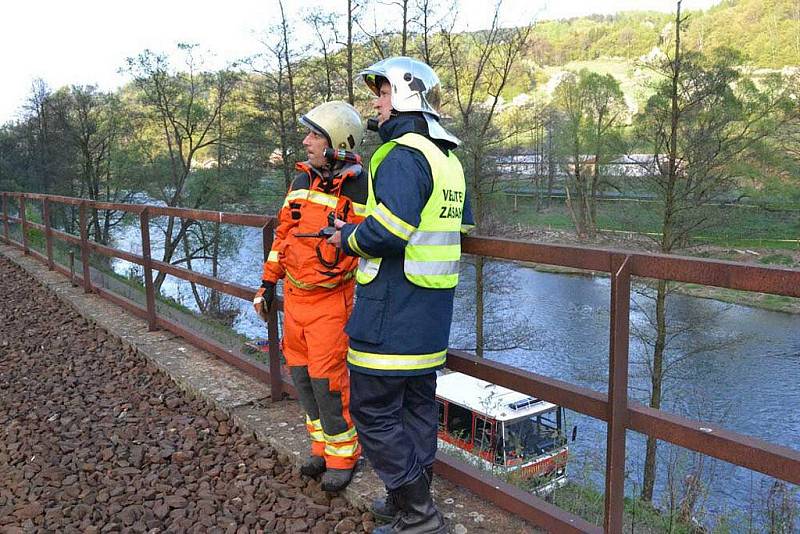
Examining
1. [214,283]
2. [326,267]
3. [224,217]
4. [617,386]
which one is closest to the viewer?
[617,386]

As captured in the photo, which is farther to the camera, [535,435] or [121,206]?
[535,435]

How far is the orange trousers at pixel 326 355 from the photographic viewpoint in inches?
118

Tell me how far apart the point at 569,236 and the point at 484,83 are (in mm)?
22143

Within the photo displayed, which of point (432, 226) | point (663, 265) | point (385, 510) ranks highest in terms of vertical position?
point (432, 226)

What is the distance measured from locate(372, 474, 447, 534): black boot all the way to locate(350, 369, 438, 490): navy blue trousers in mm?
46

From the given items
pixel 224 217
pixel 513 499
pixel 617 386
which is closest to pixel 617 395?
pixel 617 386

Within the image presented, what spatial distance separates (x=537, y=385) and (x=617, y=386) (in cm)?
38

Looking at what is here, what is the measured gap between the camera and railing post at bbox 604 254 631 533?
2234 millimetres

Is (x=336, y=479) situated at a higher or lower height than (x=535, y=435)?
higher

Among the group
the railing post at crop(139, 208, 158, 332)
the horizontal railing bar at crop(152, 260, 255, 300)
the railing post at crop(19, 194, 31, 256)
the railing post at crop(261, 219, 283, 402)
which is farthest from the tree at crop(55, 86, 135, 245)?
the railing post at crop(261, 219, 283, 402)

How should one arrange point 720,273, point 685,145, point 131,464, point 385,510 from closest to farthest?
point 720,273, point 385,510, point 131,464, point 685,145

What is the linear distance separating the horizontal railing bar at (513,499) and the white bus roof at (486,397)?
29.1ft

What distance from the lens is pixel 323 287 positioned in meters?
3.01

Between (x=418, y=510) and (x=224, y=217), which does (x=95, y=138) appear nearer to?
(x=224, y=217)
